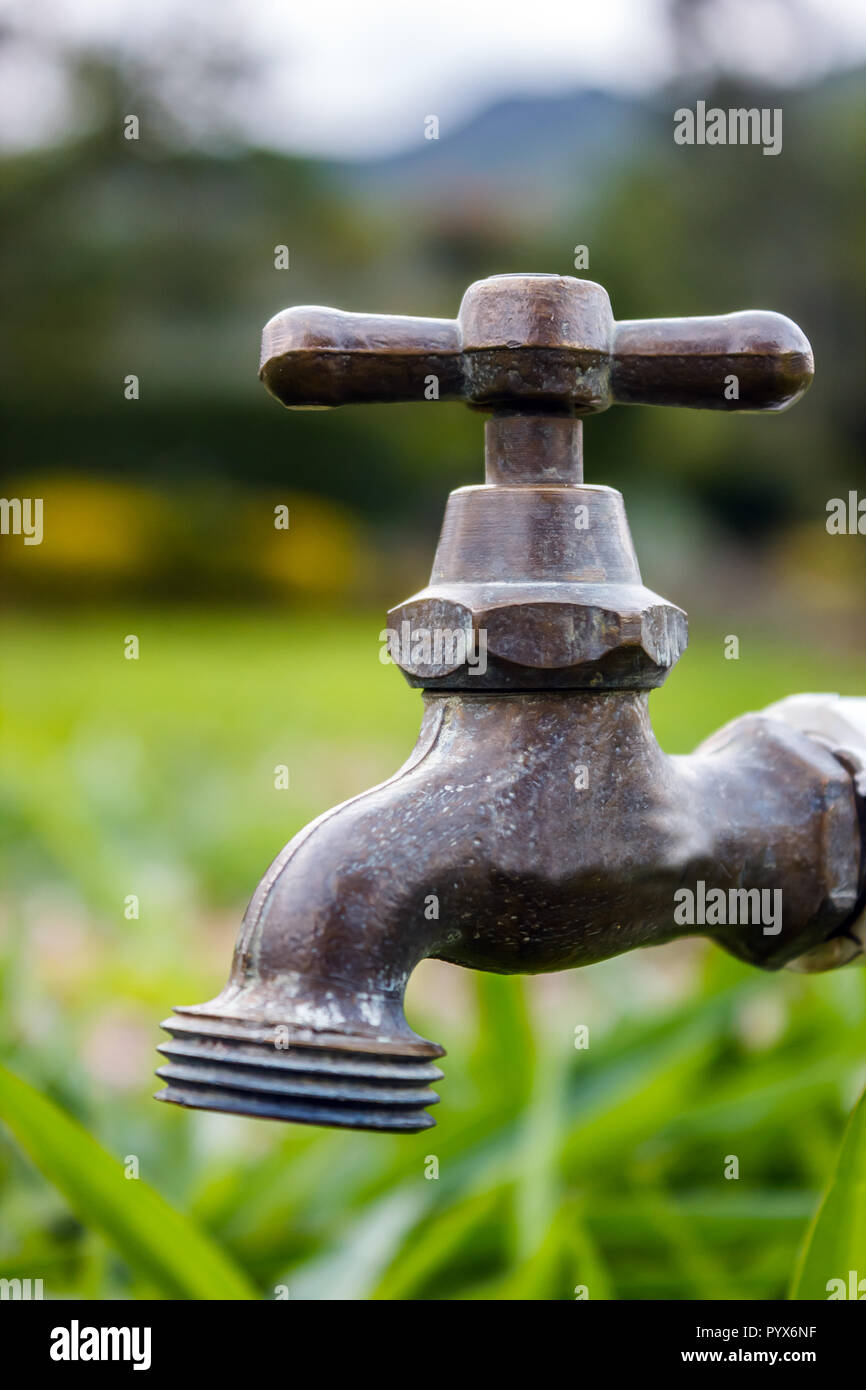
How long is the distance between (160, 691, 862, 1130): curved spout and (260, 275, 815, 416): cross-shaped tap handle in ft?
0.41

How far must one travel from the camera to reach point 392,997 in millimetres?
526

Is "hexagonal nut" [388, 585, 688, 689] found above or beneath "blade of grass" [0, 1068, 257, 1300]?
above

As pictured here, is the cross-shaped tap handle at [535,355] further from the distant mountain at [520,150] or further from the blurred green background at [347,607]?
the distant mountain at [520,150]

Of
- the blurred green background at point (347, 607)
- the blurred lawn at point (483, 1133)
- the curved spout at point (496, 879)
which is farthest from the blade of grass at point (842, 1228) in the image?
the blurred green background at point (347, 607)

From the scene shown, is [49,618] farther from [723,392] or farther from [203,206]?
[723,392]

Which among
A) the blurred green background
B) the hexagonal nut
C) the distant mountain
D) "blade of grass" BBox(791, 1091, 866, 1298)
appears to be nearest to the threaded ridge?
the hexagonal nut

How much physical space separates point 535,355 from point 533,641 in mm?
115

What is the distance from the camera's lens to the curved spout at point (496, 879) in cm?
50

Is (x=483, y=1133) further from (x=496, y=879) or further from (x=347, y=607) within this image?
(x=347, y=607)

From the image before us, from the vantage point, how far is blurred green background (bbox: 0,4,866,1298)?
43.9 inches

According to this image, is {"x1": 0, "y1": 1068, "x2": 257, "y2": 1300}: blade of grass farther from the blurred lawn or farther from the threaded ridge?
the threaded ridge

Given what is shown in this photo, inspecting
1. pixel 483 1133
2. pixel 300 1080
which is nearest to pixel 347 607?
pixel 483 1133

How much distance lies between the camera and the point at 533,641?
560mm

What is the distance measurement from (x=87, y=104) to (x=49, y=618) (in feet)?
6.88
